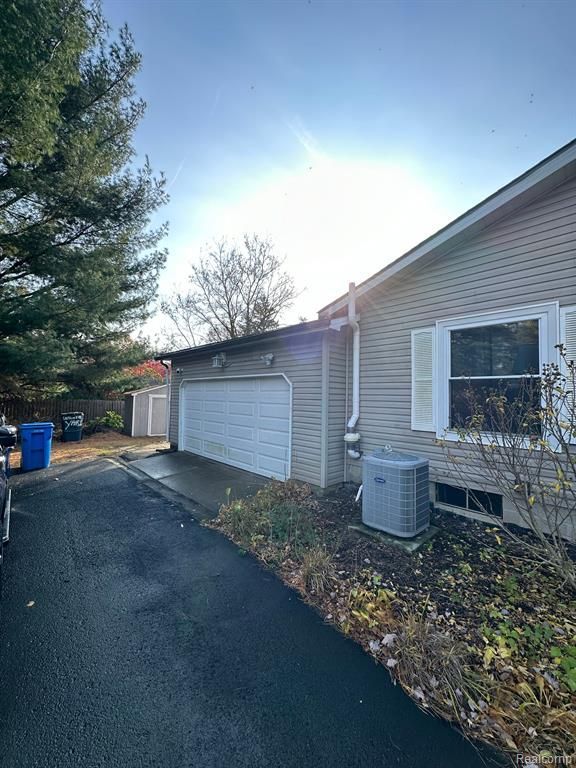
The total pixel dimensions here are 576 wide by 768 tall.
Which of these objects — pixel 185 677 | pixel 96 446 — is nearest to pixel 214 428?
pixel 96 446

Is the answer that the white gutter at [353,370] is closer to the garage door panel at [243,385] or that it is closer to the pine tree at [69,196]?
the garage door panel at [243,385]

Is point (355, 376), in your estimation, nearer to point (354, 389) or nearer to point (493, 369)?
point (354, 389)

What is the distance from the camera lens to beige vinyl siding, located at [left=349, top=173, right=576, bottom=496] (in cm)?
377

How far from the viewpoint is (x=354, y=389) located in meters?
5.66

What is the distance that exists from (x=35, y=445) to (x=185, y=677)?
7801mm

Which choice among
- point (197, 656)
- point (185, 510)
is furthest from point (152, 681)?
point (185, 510)

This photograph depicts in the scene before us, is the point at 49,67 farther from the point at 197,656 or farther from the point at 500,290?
the point at 197,656

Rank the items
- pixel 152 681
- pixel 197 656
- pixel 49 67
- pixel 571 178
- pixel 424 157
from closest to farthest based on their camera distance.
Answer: pixel 152 681
pixel 197 656
pixel 571 178
pixel 49 67
pixel 424 157

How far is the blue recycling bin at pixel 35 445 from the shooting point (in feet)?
24.8

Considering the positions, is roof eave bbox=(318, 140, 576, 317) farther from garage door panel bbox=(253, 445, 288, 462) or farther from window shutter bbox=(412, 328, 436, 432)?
garage door panel bbox=(253, 445, 288, 462)

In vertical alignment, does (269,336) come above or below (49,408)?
above

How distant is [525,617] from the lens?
2.54 meters

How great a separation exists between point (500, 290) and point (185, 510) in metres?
5.74

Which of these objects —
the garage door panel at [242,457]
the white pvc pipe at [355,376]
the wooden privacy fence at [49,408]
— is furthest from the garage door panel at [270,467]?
the wooden privacy fence at [49,408]
